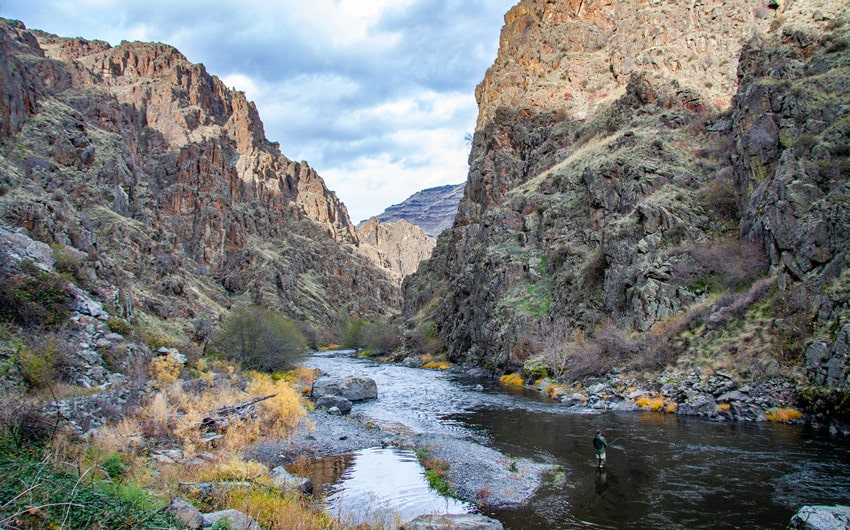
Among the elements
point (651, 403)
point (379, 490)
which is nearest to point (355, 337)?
point (651, 403)

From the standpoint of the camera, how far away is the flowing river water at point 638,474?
468 inches

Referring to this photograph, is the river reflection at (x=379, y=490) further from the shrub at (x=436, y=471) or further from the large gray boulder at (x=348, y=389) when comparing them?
the large gray boulder at (x=348, y=389)

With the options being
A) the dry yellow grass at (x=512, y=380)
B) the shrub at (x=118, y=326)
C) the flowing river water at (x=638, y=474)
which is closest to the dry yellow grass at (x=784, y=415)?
the flowing river water at (x=638, y=474)

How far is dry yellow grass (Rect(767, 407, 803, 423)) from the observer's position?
20.0 m

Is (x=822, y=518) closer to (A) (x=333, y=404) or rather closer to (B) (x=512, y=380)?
(A) (x=333, y=404)

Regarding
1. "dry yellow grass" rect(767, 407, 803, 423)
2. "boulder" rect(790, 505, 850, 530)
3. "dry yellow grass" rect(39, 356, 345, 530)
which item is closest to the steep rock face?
"dry yellow grass" rect(767, 407, 803, 423)

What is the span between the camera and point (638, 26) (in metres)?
74.8

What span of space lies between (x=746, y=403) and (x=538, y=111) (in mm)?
66511

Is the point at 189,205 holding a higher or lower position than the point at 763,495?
higher

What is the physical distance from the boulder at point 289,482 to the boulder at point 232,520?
13.1 ft

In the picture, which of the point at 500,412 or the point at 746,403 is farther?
the point at 500,412

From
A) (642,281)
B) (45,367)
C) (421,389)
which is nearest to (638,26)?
(642,281)

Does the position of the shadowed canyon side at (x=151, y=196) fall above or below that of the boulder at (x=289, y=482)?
above

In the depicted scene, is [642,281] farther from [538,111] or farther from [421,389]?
[538,111]
